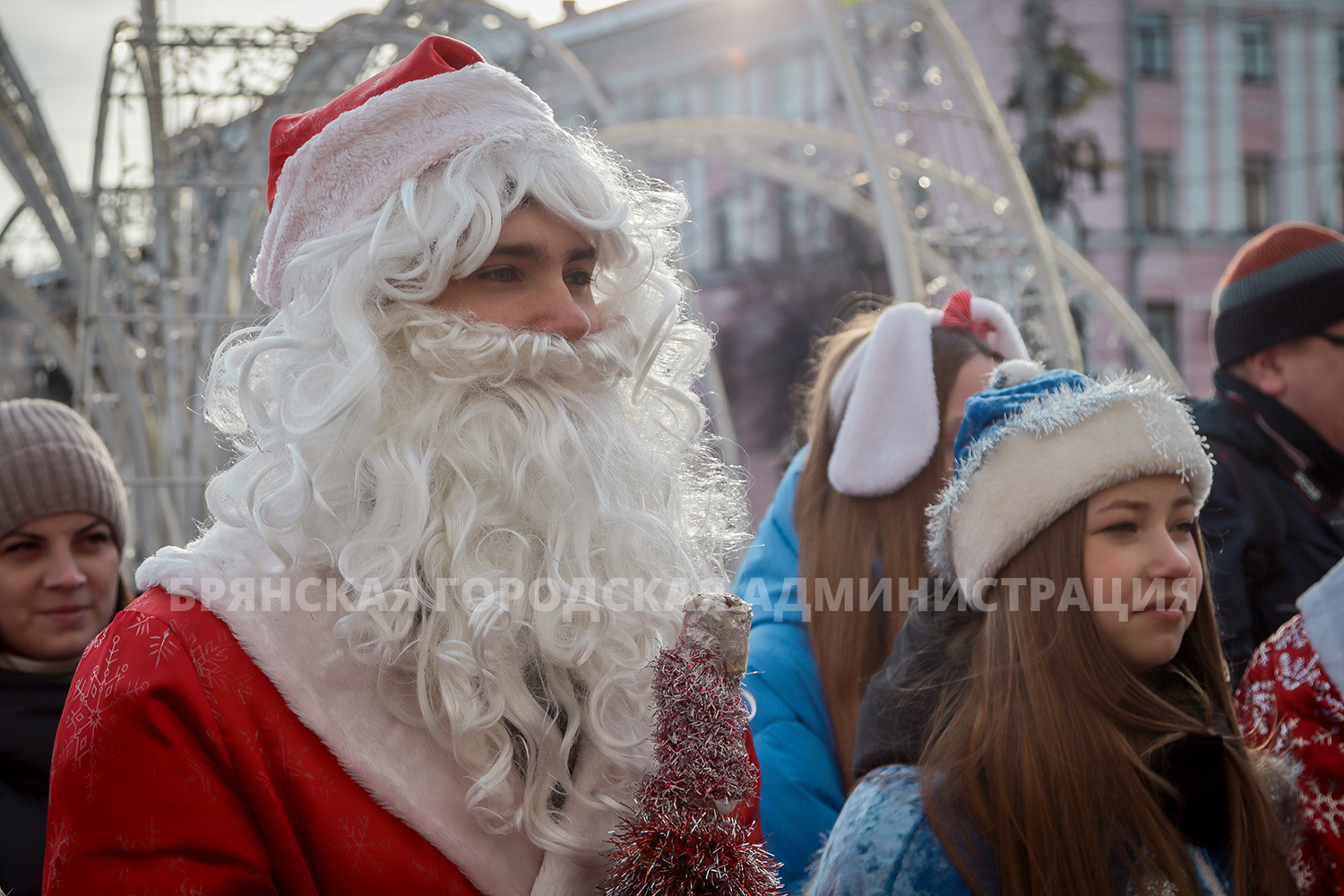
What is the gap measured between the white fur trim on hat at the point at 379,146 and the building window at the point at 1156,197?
23.0m

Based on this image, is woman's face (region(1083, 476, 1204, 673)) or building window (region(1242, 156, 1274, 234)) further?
building window (region(1242, 156, 1274, 234))

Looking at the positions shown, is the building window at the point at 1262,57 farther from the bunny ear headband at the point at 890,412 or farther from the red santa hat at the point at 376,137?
the red santa hat at the point at 376,137

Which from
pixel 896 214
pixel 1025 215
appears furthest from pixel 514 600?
pixel 1025 215

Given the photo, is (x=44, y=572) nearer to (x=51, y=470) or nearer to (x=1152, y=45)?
(x=51, y=470)

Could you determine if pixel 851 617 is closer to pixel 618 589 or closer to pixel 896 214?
pixel 618 589

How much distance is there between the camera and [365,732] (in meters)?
1.43

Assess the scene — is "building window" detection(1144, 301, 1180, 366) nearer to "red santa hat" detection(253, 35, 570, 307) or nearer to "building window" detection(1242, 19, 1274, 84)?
"building window" detection(1242, 19, 1274, 84)

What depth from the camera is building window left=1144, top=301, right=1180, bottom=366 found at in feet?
70.1

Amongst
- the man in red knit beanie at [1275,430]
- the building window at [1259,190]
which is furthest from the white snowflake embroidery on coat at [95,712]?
the building window at [1259,190]

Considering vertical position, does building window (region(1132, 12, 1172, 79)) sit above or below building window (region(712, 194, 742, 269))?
above

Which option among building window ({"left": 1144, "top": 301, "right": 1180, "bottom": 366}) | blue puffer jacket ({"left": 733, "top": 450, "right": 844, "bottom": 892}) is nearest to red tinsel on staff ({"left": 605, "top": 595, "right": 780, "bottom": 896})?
blue puffer jacket ({"left": 733, "top": 450, "right": 844, "bottom": 892})

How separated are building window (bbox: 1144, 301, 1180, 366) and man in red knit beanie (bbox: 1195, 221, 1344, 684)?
19.9 meters

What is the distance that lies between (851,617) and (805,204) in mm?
20951

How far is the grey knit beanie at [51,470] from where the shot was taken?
2592 mm
